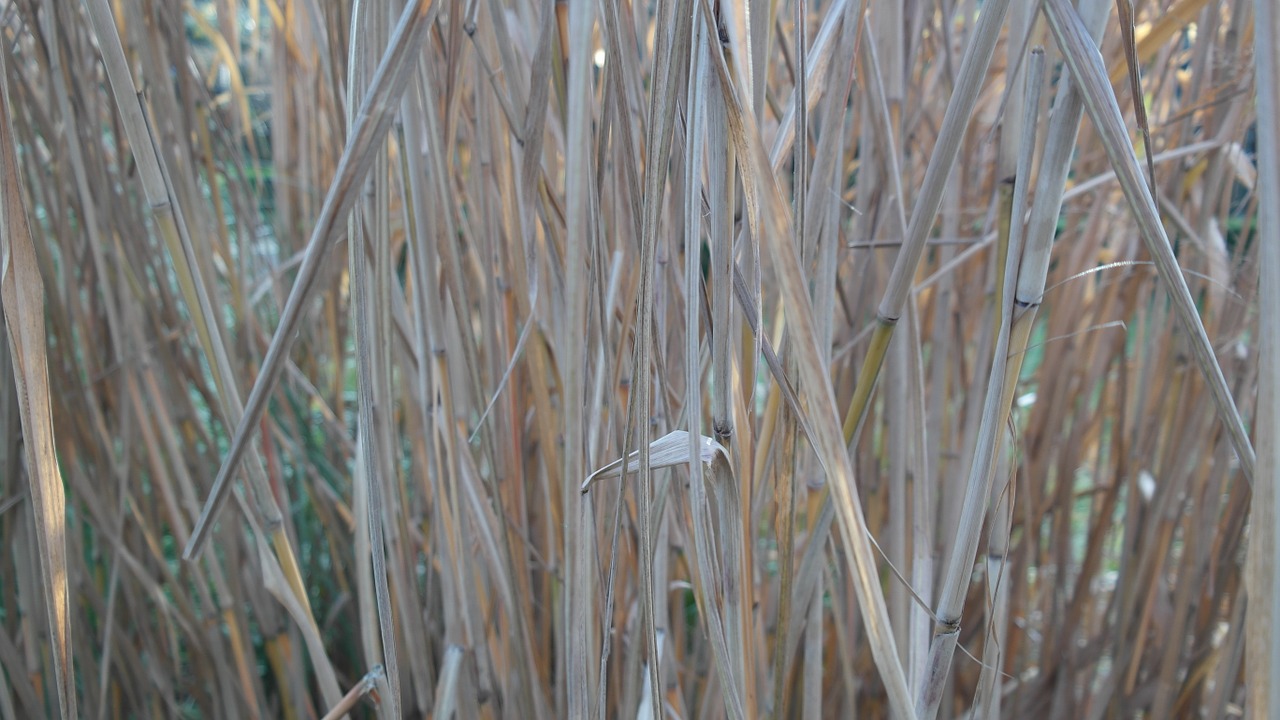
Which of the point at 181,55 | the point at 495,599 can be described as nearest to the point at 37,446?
the point at 495,599

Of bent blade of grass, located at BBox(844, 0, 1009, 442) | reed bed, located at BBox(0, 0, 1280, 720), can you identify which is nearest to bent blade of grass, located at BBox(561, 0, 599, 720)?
reed bed, located at BBox(0, 0, 1280, 720)

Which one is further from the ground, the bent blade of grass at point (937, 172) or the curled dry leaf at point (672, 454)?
the bent blade of grass at point (937, 172)

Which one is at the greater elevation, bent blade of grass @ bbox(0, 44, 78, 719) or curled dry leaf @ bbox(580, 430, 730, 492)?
bent blade of grass @ bbox(0, 44, 78, 719)

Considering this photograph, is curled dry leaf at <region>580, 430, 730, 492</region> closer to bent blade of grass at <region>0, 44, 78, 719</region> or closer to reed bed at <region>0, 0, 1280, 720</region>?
reed bed at <region>0, 0, 1280, 720</region>

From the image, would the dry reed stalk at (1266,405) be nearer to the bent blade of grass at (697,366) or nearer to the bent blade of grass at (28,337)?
the bent blade of grass at (697,366)

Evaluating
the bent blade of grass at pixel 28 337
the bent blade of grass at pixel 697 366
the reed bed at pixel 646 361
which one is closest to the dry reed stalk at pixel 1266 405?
the reed bed at pixel 646 361

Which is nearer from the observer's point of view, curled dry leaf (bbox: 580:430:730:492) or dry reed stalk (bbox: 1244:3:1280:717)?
dry reed stalk (bbox: 1244:3:1280:717)

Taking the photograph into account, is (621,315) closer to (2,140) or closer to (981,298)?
(2,140)

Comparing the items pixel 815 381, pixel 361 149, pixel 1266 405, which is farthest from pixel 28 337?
pixel 1266 405

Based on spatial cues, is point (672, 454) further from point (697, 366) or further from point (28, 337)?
point (28, 337)
